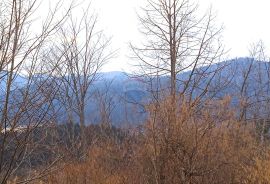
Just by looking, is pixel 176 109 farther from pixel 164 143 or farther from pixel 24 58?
pixel 24 58

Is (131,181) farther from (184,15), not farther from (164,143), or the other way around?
(184,15)

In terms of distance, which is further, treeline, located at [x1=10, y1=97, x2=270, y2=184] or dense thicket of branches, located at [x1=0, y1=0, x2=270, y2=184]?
treeline, located at [x1=10, y1=97, x2=270, y2=184]

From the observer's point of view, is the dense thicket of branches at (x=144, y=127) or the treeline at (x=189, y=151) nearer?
the dense thicket of branches at (x=144, y=127)

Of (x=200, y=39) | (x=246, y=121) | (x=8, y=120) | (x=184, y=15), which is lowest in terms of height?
(x=246, y=121)

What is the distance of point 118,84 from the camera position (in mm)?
82875

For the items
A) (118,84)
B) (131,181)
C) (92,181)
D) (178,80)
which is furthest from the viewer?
(118,84)

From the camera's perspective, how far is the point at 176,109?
28.0 feet

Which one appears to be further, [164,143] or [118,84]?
[118,84]

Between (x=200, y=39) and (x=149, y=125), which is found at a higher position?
(x=200, y=39)

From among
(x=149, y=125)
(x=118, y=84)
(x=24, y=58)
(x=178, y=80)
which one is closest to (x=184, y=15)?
(x=178, y=80)

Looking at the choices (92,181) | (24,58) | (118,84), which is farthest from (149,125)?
(118,84)

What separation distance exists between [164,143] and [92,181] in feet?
8.82

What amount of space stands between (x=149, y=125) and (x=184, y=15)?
4.97 meters

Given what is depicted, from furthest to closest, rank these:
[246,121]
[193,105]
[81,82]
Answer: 1. [81,82]
2. [246,121]
3. [193,105]
